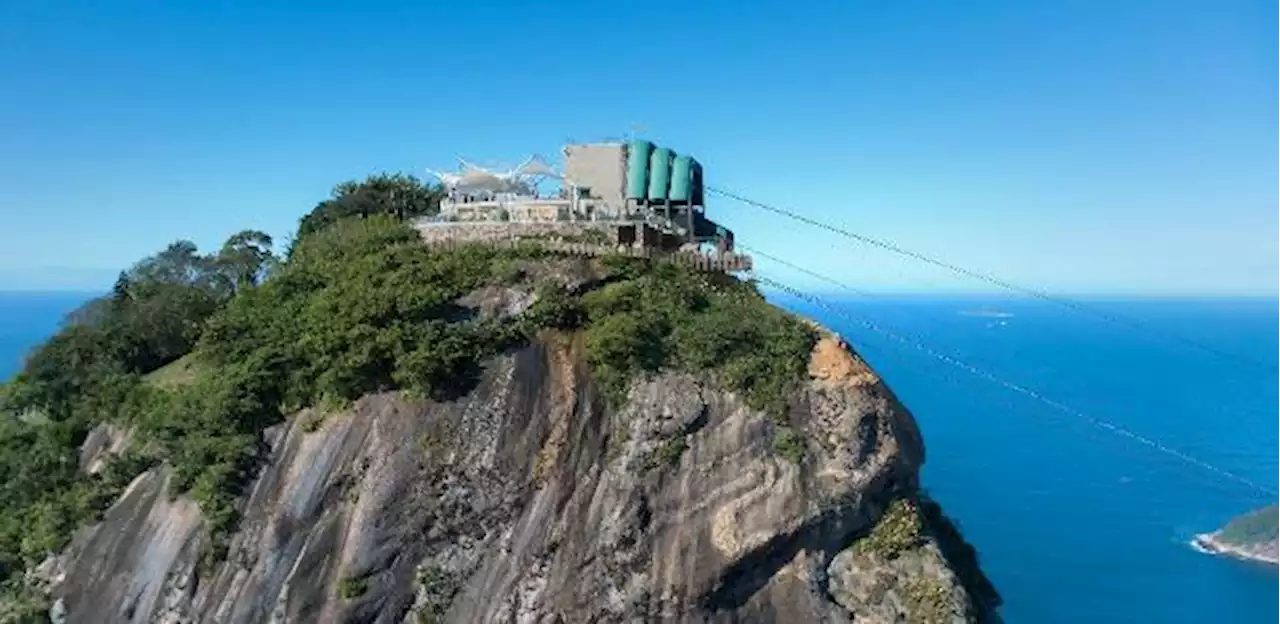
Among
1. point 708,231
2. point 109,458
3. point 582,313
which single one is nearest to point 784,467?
point 582,313

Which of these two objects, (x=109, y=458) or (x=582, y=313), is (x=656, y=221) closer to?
(x=582, y=313)

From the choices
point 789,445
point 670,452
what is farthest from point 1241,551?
point 670,452

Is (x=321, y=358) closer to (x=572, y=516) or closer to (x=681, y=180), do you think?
(x=572, y=516)

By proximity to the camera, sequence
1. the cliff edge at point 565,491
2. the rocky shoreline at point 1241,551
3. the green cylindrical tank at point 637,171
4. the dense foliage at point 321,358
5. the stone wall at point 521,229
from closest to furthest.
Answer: the cliff edge at point 565,491 < the dense foliage at point 321,358 < the stone wall at point 521,229 < the green cylindrical tank at point 637,171 < the rocky shoreline at point 1241,551

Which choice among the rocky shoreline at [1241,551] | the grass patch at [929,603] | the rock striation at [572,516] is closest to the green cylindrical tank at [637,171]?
the rock striation at [572,516]

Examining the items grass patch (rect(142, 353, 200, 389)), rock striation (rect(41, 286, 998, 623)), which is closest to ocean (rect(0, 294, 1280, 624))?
rock striation (rect(41, 286, 998, 623))

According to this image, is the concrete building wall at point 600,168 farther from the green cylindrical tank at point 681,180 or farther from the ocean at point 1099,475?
the ocean at point 1099,475

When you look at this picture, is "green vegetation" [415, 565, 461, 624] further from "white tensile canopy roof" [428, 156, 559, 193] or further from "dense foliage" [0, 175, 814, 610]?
"white tensile canopy roof" [428, 156, 559, 193]
